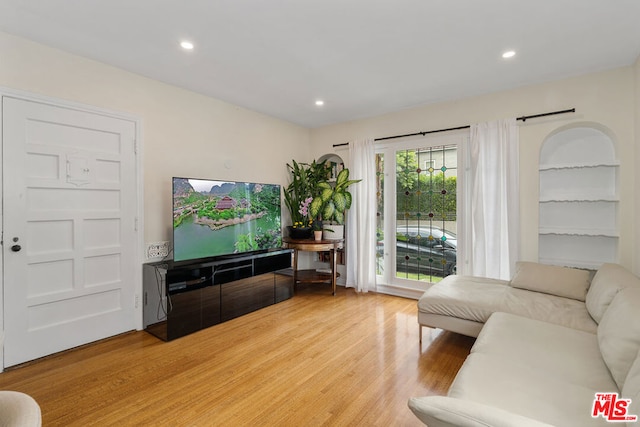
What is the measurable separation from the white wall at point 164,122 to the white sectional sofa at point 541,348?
2803 mm

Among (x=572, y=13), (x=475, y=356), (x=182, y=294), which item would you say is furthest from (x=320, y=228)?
(x=572, y=13)

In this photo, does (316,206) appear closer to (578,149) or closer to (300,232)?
(300,232)

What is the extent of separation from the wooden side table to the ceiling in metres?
1.99

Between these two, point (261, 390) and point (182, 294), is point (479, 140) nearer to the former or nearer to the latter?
point (261, 390)

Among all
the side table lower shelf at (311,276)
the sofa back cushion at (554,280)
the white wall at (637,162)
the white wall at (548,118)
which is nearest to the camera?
the sofa back cushion at (554,280)

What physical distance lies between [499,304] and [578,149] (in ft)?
6.88

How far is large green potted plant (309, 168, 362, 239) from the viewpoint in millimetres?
4338

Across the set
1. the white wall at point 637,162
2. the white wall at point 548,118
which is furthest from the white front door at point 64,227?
the white wall at point 637,162

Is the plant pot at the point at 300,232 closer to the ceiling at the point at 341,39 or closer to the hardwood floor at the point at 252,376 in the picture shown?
the hardwood floor at the point at 252,376

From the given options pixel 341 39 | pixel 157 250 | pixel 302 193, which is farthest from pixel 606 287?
pixel 157 250

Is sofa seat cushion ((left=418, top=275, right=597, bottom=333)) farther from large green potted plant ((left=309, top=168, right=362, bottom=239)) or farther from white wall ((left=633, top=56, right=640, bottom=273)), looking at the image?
large green potted plant ((left=309, top=168, right=362, bottom=239))

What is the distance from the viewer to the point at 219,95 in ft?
11.6

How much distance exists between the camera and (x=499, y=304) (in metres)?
2.38

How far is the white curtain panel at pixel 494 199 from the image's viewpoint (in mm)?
3256
